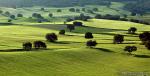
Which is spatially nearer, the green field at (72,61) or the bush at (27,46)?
the green field at (72,61)

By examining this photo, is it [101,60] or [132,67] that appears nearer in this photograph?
[132,67]

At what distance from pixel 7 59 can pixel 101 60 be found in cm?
3086

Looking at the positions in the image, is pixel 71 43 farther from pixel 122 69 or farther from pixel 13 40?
pixel 122 69

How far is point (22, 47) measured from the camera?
13238 cm

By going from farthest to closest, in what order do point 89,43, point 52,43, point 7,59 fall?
point 52,43, point 89,43, point 7,59

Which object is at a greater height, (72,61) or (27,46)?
(27,46)

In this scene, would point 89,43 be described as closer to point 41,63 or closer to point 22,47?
point 22,47

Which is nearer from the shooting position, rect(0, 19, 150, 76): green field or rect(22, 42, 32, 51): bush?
rect(0, 19, 150, 76): green field

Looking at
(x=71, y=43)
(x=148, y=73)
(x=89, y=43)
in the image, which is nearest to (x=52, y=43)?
(x=71, y=43)

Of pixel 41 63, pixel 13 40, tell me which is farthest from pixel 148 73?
pixel 13 40

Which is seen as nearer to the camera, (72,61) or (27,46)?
(72,61)

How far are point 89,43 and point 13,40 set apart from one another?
32.8 metres

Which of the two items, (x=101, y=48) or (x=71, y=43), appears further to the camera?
(x=71, y=43)

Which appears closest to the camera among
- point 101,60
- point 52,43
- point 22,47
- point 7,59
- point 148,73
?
point 148,73
